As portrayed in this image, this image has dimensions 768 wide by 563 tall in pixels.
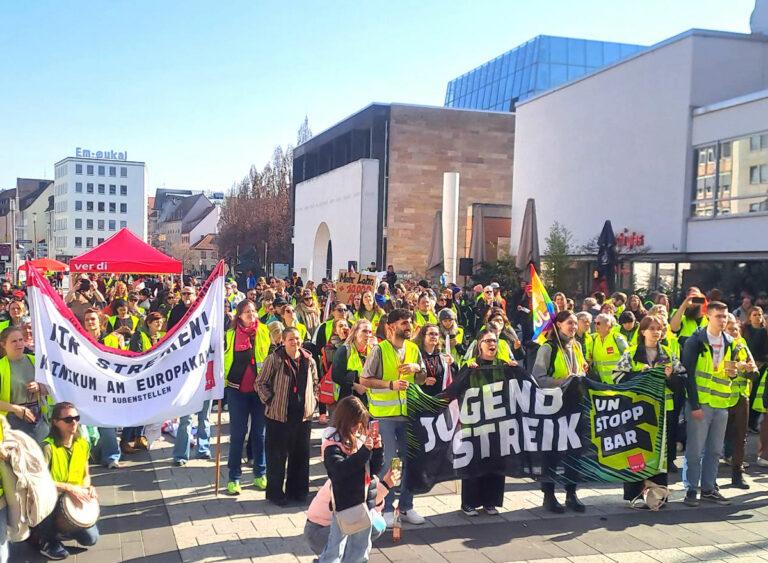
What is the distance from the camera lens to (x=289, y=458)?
292 inches

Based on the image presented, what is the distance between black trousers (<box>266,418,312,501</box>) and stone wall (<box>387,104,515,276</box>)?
2916 cm

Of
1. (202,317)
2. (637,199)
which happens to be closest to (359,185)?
(637,199)

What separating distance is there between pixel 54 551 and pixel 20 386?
151 cm

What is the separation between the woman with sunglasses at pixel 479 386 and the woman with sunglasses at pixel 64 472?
303cm

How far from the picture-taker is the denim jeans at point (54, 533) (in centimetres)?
597

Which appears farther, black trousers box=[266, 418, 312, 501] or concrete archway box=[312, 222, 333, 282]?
concrete archway box=[312, 222, 333, 282]

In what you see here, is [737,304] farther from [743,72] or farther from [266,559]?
[266,559]

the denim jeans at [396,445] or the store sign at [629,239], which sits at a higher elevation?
the store sign at [629,239]

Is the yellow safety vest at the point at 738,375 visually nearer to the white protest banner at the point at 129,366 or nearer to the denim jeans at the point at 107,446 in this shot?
the white protest banner at the point at 129,366

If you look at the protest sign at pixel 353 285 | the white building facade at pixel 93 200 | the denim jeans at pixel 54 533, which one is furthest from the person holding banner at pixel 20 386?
the white building facade at pixel 93 200

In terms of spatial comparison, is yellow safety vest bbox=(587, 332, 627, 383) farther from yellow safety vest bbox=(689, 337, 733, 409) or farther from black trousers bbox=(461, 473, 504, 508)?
black trousers bbox=(461, 473, 504, 508)

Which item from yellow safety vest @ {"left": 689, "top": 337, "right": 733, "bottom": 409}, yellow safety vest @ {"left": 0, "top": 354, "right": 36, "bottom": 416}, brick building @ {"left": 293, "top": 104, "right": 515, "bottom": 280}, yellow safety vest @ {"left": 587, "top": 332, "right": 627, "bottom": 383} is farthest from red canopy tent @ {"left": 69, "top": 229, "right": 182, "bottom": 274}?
brick building @ {"left": 293, "top": 104, "right": 515, "bottom": 280}

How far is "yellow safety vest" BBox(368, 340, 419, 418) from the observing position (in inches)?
273

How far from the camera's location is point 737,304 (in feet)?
57.0
